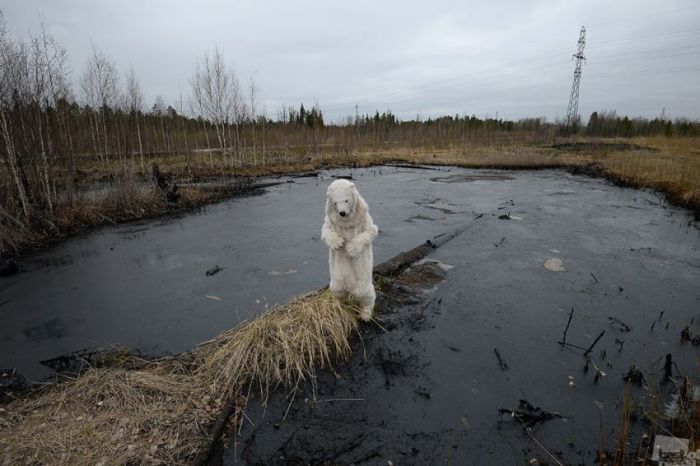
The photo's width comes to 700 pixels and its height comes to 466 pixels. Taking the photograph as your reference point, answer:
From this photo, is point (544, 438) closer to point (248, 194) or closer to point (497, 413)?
point (497, 413)

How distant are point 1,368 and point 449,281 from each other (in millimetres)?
7822

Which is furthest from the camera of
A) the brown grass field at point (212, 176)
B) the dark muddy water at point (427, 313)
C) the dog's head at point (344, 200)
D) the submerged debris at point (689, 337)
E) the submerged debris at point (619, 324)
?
the brown grass field at point (212, 176)

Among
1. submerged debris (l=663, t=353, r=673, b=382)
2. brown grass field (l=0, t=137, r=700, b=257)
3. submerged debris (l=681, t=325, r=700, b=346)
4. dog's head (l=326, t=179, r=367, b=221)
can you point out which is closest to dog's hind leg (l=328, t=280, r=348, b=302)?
dog's head (l=326, t=179, r=367, b=221)

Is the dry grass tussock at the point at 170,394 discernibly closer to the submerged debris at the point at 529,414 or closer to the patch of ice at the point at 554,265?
the submerged debris at the point at 529,414

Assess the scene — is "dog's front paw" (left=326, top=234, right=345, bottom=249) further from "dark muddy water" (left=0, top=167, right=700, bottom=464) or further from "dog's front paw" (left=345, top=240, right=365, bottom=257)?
"dark muddy water" (left=0, top=167, right=700, bottom=464)

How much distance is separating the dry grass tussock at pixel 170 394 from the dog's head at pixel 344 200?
165 cm

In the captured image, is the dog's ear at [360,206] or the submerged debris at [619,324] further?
the submerged debris at [619,324]

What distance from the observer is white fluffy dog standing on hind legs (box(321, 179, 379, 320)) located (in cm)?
444

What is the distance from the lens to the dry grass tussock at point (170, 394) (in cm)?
343

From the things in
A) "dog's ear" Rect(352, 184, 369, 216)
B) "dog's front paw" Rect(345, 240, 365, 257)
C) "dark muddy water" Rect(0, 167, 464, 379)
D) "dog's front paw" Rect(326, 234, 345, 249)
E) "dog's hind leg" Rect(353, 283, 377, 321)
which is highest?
"dog's ear" Rect(352, 184, 369, 216)

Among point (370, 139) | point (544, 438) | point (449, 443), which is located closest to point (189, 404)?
point (449, 443)

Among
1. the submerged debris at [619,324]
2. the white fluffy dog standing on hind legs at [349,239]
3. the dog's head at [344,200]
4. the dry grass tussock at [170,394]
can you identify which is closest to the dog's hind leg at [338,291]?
the white fluffy dog standing on hind legs at [349,239]

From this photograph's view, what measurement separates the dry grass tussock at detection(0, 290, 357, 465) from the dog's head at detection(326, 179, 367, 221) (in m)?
1.65

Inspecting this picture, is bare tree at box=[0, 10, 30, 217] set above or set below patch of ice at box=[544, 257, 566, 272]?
above
